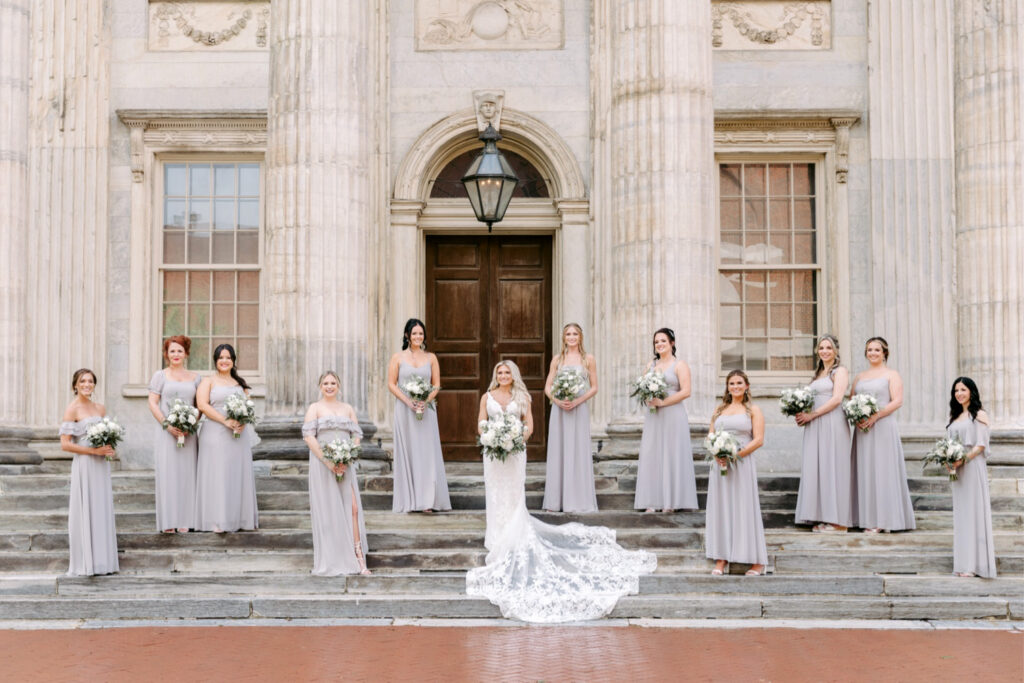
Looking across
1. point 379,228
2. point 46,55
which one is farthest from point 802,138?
point 46,55

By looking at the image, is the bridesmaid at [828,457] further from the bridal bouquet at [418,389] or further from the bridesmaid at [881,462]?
the bridal bouquet at [418,389]

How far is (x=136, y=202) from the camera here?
17812 mm

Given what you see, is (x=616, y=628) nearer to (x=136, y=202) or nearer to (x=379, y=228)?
(x=379, y=228)

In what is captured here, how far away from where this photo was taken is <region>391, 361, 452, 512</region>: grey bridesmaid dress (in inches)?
516

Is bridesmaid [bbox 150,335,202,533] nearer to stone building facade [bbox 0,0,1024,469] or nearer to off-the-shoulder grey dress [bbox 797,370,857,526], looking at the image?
stone building facade [bbox 0,0,1024,469]

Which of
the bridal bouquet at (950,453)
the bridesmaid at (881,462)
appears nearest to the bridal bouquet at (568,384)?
the bridesmaid at (881,462)

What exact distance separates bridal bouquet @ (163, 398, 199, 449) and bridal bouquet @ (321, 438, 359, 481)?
1447 mm

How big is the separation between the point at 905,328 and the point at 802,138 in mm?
2872

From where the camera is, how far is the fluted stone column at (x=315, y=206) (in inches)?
579

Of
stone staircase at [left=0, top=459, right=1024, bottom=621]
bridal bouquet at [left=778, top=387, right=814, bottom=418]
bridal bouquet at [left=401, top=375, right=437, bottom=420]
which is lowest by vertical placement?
stone staircase at [left=0, top=459, right=1024, bottom=621]

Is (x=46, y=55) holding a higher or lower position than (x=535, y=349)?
higher

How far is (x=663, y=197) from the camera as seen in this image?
14805 mm

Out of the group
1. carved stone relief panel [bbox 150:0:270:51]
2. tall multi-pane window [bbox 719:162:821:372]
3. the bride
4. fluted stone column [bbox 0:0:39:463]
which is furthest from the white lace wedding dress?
carved stone relief panel [bbox 150:0:270:51]

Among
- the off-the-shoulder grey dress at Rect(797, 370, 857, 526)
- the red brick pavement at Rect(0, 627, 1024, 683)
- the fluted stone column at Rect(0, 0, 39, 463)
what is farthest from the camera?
the fluted stone column at Rect(0, 0, 39, 463)
